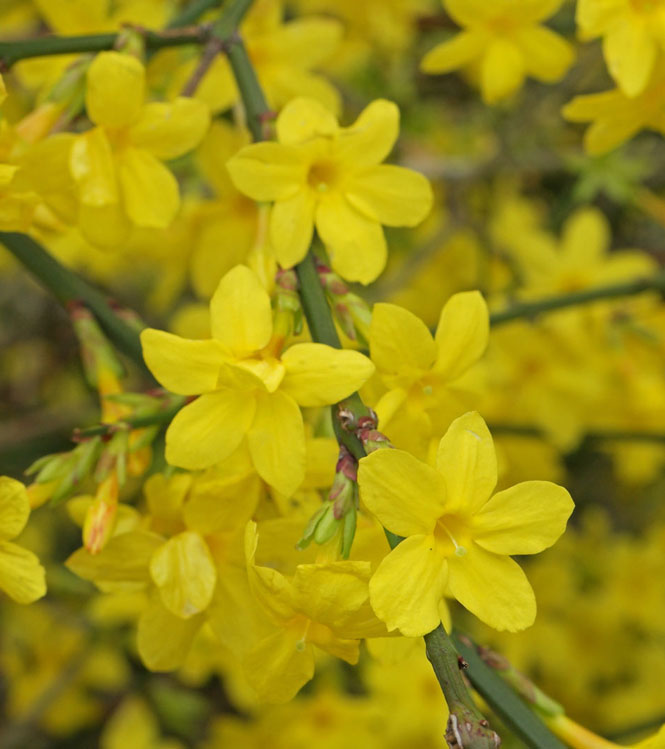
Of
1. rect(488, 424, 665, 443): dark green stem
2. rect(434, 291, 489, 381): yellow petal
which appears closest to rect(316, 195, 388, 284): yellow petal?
rect(434, 291, 489, 381): yellow petal

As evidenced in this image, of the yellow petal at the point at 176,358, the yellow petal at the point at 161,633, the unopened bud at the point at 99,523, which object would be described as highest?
the yellow petal at the point at 176,358

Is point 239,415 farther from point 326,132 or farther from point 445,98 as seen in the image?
point 445,98

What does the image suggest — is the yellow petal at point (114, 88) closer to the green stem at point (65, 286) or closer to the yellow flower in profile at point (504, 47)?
the green stem at point (65, 286)

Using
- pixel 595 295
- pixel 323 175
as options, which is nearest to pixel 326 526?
pixel 323 175

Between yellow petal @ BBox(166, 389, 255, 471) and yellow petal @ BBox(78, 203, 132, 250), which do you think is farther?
yellow petal @ BBox(78, 203, 132, 250)

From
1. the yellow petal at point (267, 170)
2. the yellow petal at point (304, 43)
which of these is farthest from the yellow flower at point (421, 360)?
the yellow petal at point (304, 43)

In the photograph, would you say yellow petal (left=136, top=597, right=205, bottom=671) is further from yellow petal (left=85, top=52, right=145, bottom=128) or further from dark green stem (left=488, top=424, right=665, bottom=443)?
dark green stem (left=488, top=424, right=665, bottom=443)
